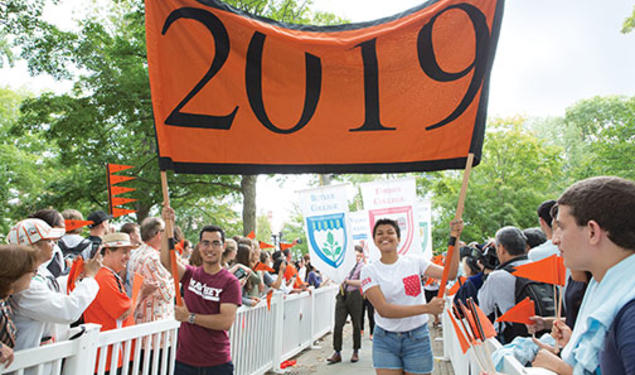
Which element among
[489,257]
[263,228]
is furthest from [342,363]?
[263,228]

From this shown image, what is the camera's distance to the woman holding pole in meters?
3.81

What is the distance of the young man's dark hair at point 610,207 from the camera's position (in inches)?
60.2

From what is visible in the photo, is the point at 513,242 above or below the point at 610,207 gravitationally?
below

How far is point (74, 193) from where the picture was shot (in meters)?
16.6

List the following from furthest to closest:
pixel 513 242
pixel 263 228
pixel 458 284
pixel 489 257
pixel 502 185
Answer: pixel 263 228
pixel 502 185
pixel 458 284
pixel 489 257
pixel 513 242

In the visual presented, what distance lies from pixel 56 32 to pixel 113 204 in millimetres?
8325

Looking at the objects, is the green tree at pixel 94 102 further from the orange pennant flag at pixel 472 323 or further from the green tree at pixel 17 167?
the orange pennant flag at pixel 472 323

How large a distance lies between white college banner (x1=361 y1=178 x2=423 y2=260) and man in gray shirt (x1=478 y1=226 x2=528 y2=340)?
3946 millimetres

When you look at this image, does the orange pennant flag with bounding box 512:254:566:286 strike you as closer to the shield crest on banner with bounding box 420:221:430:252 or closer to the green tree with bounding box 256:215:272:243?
the shield crest on banner with bounding box 420:221:430:252

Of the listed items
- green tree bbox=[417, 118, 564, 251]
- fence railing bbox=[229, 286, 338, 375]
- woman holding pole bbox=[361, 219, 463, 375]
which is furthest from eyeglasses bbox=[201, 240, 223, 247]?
green tree bbox=[417, 118, 564, 251]

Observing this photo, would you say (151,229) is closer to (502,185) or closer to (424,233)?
(424,233)

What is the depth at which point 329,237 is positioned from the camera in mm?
8734

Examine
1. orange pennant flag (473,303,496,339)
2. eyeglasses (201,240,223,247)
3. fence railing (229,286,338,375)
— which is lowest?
fence railing (229,286,338,375)

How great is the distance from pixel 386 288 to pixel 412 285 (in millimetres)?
236
